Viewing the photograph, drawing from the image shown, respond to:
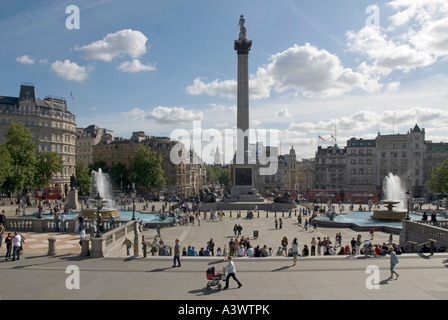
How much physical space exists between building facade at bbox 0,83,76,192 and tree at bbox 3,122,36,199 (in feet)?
65.9

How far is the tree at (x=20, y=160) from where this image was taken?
5466cm

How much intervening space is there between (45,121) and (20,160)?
85.2ft

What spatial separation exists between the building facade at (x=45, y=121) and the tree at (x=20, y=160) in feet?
65.9

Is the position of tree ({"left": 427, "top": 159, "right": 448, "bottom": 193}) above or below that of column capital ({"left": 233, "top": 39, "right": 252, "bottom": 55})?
below

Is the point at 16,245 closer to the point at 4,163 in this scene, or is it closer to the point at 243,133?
the point at 4,163

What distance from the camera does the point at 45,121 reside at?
8175 centimetres

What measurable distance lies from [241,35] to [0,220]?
54.7 m

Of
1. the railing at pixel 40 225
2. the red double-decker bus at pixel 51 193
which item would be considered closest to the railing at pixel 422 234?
the railing at pixel 40 225

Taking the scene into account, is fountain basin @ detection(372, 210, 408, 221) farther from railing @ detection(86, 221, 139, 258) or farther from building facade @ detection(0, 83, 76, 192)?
building facade @ detection(0, 83, 76, 192)

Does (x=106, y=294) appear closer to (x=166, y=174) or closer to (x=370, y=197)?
(x=370, y=197)

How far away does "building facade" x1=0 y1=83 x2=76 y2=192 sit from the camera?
254 feet

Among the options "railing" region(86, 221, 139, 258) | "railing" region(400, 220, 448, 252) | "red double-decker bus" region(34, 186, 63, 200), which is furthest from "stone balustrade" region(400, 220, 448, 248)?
"red double-decker bus" region(34, 186, 63, 200)

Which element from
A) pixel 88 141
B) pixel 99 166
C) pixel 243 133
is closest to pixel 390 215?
pixel 243 133

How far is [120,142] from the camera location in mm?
110125
